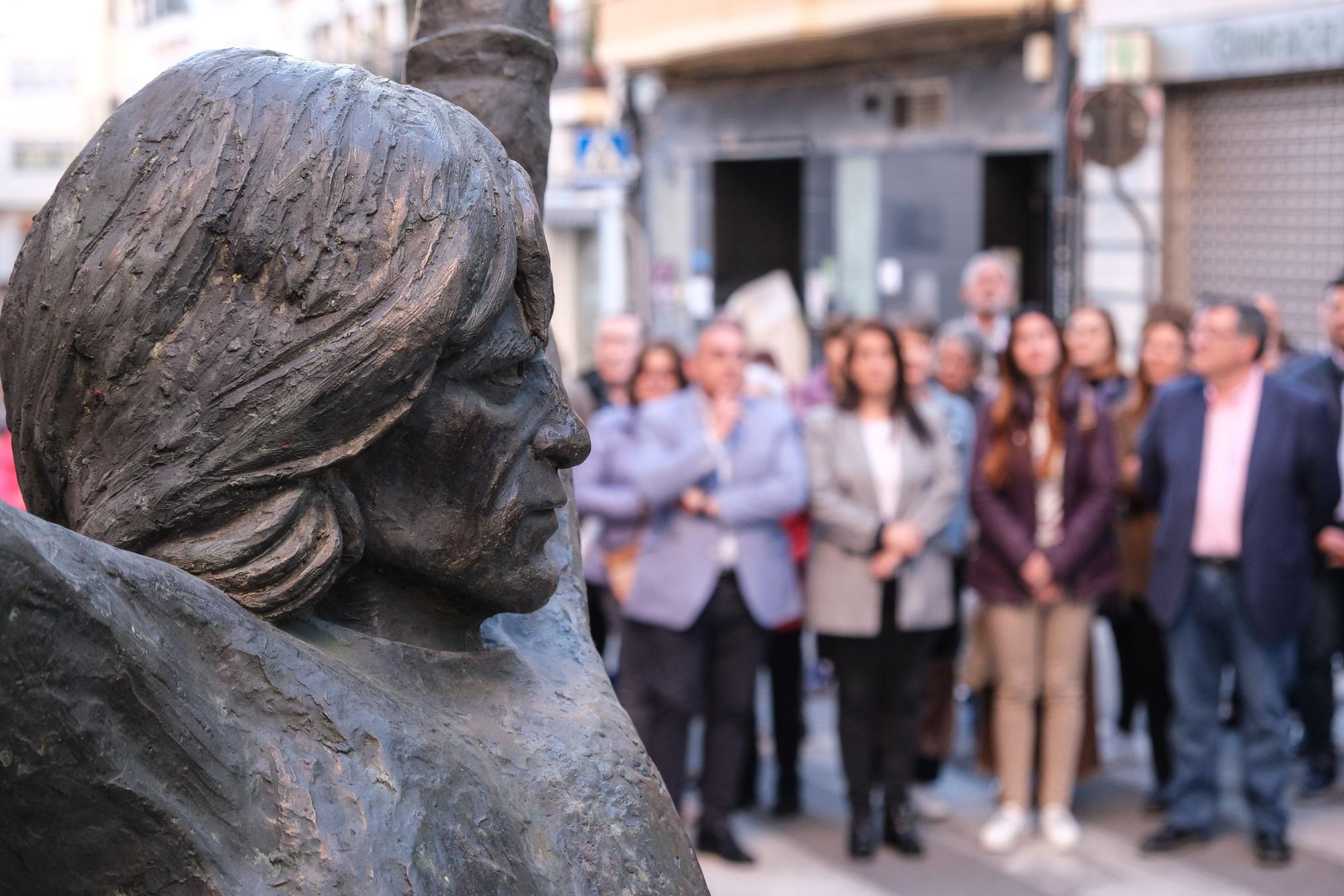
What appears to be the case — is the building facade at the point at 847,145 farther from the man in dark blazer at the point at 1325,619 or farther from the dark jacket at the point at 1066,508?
the dark jacket at the point at 1066,508

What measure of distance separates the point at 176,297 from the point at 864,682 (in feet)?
15.4

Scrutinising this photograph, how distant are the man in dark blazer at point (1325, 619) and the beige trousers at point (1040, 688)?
1.04 m

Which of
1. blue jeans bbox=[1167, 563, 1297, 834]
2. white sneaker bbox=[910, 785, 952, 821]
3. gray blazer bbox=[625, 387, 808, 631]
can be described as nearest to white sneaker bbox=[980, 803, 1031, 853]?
white sneaker bbox=[910, 785, 952, 821]

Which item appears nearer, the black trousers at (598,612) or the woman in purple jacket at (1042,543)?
the woman in purple jacket at (1042,543)

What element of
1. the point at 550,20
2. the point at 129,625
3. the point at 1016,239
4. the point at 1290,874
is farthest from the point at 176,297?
the point at 1016,239

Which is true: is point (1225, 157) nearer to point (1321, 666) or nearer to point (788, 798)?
point (1321, 666)

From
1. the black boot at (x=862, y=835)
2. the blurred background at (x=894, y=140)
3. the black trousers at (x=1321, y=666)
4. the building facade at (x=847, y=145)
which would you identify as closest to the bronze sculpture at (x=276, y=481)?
the blurred background at (x=894, y=140)

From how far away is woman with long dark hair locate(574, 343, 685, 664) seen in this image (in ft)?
19.0

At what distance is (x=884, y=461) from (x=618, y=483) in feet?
3.01

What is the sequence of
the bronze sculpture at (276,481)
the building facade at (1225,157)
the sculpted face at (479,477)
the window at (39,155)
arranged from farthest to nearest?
the building facade at (1225,157) < the window at (39,155) < the sculpted face at (479,477) < the bronze sculpture at (276,481)

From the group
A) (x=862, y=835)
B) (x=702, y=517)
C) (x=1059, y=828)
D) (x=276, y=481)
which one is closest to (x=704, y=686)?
(x=702, y=517)

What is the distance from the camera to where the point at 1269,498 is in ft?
18.5

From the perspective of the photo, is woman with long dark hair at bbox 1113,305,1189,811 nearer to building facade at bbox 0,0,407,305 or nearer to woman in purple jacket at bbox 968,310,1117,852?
woman in purple jacket at bbox 968,310,1117,852

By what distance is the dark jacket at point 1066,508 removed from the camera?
5.86 metres
